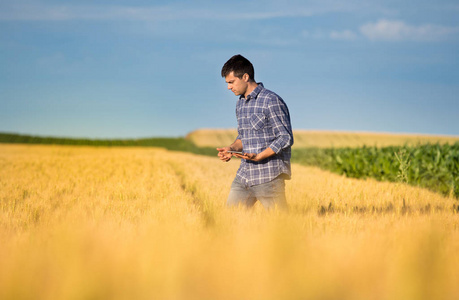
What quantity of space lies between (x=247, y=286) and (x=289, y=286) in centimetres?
27

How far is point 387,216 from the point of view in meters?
4.80

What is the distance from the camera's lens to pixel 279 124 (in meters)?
4.39

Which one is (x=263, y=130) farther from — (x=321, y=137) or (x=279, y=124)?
(x=321, y=137)

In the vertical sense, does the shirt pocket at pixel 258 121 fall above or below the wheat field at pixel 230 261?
above

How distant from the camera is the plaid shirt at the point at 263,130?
4418 mm

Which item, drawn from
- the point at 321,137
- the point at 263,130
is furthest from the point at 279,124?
the point at 321,137

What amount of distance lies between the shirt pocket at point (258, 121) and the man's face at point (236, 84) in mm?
296

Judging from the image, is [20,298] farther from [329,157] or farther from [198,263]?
[329,157]

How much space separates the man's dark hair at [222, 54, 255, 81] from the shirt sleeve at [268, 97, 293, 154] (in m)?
0.42

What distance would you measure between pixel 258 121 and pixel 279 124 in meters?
0.25

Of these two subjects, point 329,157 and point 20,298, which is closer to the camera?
point 20,298

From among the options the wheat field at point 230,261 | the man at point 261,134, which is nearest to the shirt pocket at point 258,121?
the man at point 261,134

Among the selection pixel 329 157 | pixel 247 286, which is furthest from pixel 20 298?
pixel 329 157

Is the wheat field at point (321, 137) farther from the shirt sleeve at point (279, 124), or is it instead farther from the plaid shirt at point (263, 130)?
the shirt sleeve at point (279, 124)
